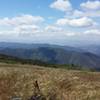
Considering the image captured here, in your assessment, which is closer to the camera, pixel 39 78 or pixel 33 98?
pixel 33 98

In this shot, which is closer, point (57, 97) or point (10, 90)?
point (57, 97)

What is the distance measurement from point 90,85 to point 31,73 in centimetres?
1056

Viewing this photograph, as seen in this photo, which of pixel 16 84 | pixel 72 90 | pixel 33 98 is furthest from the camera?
pixel 16 84

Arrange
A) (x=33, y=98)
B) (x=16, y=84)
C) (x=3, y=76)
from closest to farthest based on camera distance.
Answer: (x=33, y=98)
(x=16, y=84)
(x=3, y=76)

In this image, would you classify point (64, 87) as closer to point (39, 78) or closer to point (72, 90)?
point (72, 90)

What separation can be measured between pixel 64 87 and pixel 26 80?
6509mm

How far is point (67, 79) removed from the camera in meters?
39.4

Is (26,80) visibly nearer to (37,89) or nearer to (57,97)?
(37,89)

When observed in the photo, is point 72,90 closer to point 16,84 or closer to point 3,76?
point 16,84

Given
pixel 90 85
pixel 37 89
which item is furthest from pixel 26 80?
pixel 90 85

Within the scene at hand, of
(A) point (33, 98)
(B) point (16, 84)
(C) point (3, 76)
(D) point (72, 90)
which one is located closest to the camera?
(A) point (33, 98)

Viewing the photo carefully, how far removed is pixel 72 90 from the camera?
3519 centimetres

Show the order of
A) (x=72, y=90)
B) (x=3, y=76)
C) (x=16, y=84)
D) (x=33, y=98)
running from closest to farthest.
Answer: (x=33, y=98)
(x=72, y=90)
(x=16, y=84)
(x=3, y=76)

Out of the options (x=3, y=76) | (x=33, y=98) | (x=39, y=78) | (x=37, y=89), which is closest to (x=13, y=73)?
(x=3, y=76)
